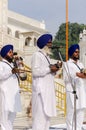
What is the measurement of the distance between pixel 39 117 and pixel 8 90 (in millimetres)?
645

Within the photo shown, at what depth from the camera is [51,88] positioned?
249 inches

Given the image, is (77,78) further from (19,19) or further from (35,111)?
(19,19)

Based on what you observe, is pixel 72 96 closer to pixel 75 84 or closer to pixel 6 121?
pixel 75 84

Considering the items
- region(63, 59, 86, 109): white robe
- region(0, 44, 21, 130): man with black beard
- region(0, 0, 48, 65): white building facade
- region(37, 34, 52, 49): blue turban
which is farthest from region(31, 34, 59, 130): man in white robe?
region(0, 0, 48, 65): white building facade

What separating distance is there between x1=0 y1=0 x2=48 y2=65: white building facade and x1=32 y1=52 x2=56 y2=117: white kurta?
13595 mm

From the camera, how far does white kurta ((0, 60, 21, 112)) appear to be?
6305 mm

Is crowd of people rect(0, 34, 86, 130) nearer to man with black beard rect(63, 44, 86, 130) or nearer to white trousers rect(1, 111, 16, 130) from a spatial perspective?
white trousers rect(1, 111, 16, 130)

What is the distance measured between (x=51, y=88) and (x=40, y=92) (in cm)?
19

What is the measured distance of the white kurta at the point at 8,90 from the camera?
6.30 m

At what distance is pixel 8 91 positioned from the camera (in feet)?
20.9

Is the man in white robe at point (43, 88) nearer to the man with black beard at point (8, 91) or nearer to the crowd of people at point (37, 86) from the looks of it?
→ the crowd of people at point (37, 86)

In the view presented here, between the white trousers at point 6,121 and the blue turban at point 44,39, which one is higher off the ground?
the blue turban at point 44,39

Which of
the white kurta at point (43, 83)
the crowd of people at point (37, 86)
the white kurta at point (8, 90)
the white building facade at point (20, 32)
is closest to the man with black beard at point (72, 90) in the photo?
the crowd of people at point (37, 86)

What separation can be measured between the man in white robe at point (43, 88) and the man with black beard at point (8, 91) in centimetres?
32
